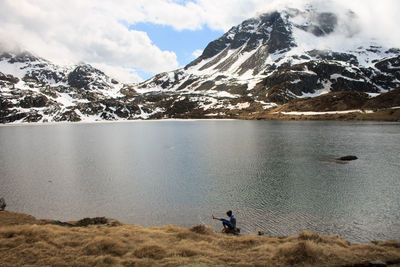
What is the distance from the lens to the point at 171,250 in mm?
18203

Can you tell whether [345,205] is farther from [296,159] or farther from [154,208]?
[296,159]

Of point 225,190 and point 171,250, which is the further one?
point 225,190

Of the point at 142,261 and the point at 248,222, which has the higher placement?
the point at 142,261

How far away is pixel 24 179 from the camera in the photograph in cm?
4766

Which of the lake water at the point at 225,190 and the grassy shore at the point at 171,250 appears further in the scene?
the lake water at the point at 225,190

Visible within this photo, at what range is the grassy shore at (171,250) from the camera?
1612 cm

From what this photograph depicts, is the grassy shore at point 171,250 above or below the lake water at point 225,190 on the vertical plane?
above

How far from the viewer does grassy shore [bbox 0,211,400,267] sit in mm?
16125

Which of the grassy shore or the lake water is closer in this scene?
the grassy shore

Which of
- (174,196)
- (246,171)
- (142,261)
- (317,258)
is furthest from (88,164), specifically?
(317,258)

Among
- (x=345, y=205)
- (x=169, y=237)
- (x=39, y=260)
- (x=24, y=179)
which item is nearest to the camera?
(x=39, y=260)

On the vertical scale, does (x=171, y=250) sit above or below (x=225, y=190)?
above

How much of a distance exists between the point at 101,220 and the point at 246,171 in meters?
30.1

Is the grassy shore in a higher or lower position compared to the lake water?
higher
